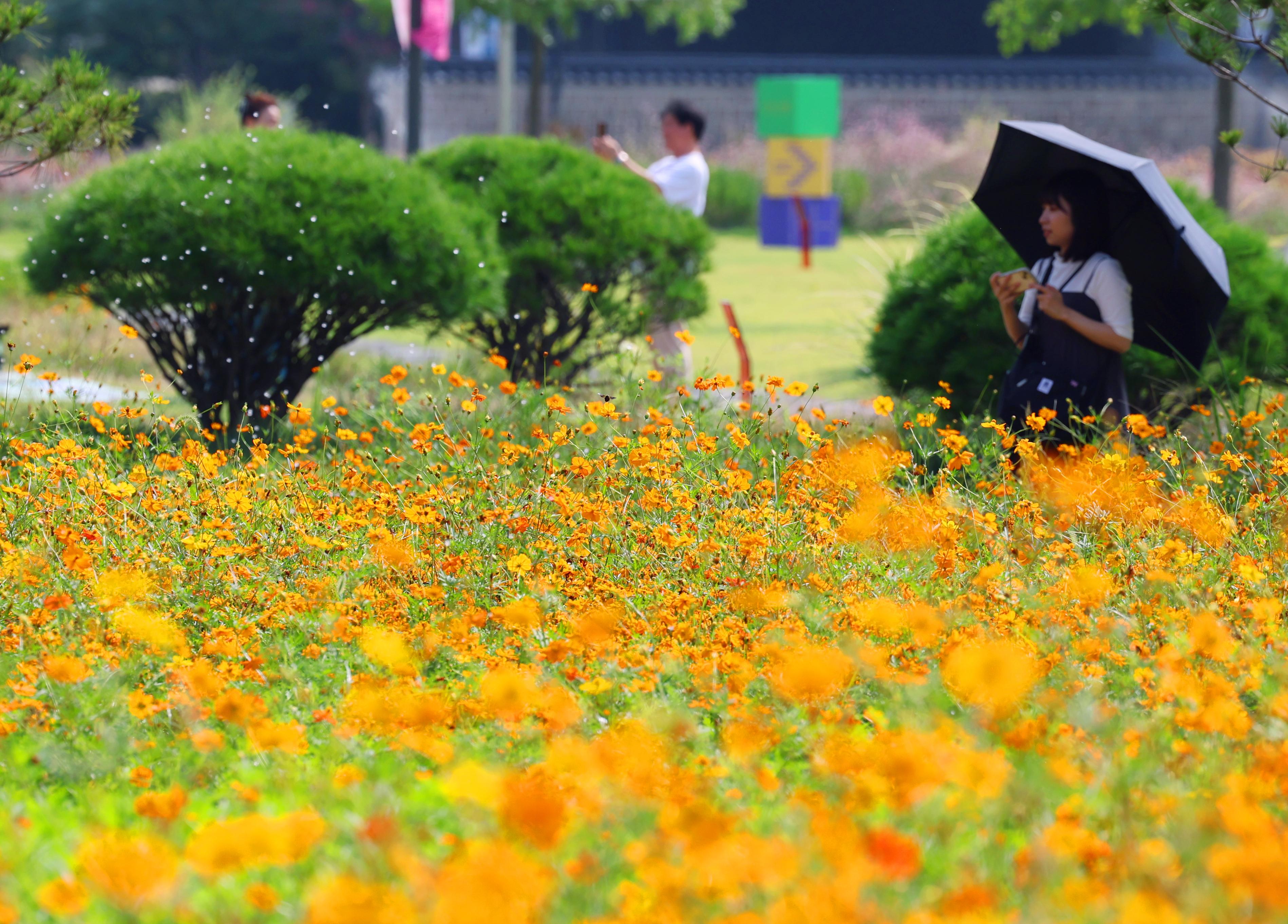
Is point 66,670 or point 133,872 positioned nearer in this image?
point 133,872

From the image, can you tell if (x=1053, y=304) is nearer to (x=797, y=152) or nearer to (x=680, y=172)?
(x=680, y=172)

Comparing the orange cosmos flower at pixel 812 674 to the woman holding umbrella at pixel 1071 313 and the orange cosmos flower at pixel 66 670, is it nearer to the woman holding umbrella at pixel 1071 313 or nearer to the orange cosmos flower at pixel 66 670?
the orange cosmos flower at pixel 66 670

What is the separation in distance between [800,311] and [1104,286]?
950 centimetres

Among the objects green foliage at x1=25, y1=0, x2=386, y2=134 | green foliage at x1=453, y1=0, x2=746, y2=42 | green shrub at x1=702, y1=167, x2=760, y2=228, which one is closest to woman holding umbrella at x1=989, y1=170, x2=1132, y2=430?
green foliage at x1=453, y1=0, x2=746, y2=42

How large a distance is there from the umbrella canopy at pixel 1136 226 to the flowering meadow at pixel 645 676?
46cm

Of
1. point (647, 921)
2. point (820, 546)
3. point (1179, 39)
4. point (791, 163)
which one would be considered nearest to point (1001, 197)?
point (1179, 39)

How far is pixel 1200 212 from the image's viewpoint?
680 cm

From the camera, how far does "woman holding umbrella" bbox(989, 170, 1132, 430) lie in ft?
16.2

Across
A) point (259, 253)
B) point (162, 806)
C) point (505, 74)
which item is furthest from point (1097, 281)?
point (505, 74)

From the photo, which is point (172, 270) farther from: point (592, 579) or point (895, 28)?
point (895, 28)

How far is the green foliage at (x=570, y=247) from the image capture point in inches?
308

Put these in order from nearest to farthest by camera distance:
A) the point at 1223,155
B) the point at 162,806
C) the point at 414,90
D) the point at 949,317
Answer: the point at 162,806
the point at 949,317
the point at 1223,155
the point at 414,90

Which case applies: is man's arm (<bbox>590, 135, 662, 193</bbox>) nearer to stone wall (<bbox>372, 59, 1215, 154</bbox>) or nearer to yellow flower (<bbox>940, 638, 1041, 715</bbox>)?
yellow flower (<bbox>940, 638, 1041, 715</bbox>)

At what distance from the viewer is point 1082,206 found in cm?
499
